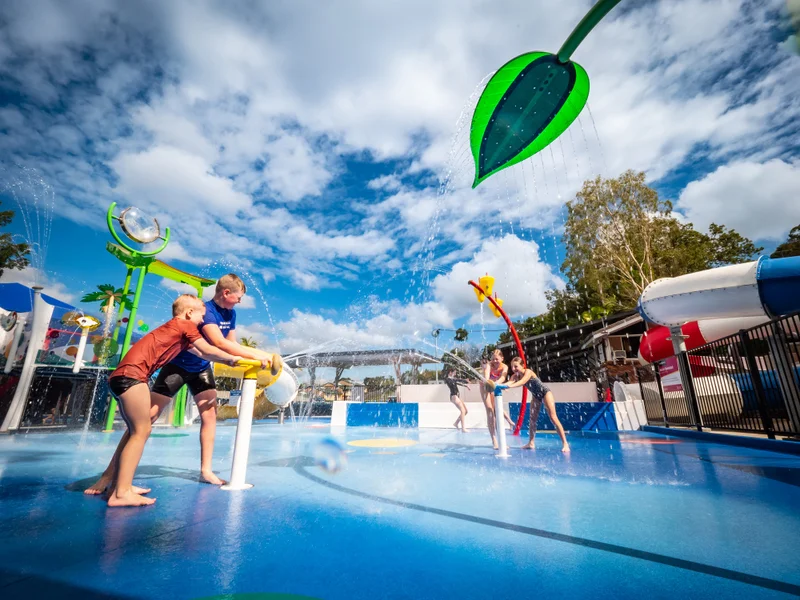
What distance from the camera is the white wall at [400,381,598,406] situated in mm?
15312

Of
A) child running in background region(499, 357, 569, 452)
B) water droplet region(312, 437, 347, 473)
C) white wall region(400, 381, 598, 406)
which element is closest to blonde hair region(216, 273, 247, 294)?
water droplet region(312, 437, 347, 473)

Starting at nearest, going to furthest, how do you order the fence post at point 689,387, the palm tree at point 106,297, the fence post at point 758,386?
1. the fence post at point 758,386
2. the fence post at point 689,387
3. the palm tree at point 106,297

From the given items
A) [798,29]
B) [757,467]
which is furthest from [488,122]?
[757,467]

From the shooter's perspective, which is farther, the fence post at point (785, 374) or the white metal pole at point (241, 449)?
the fence post at point (785, 374)

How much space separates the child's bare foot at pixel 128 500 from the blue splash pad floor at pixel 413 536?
0.22ft

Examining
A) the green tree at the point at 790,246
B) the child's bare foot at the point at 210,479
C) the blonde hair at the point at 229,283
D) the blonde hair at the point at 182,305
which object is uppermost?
the green tree at the point at 790,246

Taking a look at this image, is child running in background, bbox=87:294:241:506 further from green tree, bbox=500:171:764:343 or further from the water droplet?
green tree, bbox=500:171:764:343

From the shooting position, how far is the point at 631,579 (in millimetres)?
1637

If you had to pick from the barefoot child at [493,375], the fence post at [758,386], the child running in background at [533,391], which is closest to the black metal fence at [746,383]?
the fence post at [758,386]

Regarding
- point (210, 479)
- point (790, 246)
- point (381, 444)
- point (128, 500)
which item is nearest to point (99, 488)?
point (128, 500)

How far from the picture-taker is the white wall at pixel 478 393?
50.2ft

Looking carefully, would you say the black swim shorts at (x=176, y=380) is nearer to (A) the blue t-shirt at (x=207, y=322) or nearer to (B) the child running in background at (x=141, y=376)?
(A) the blue t-shirt at (x=207, y=322)

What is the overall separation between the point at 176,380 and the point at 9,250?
30.0 meters

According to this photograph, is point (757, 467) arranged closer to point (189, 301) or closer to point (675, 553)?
point (675, 553)
